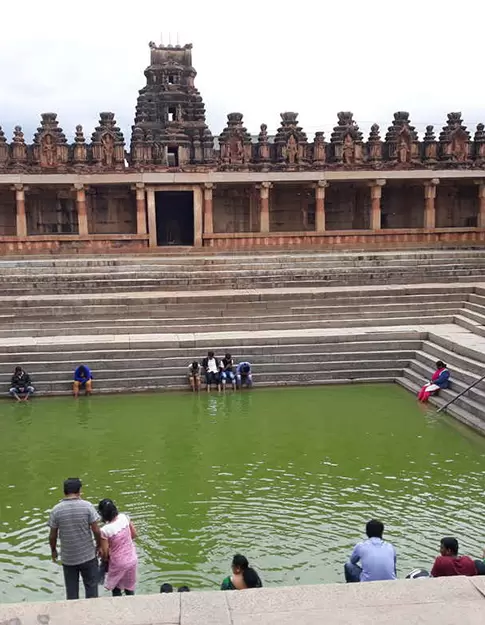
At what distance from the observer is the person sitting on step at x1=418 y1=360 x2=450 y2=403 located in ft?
42.5

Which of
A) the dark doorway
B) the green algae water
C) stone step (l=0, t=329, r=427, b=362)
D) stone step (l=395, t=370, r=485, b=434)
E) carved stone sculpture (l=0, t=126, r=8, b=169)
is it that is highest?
carved stone sculpture (l=0, t=126, r=8, b=169)

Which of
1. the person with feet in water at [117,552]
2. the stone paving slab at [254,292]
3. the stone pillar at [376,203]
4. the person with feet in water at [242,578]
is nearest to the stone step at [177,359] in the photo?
the stone paving slab at [254,292]

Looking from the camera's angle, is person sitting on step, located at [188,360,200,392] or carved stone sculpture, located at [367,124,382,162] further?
carved stone sculpture, located at [367,124,382,162]


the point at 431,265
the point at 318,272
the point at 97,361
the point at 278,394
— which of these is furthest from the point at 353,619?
the point at 431,265

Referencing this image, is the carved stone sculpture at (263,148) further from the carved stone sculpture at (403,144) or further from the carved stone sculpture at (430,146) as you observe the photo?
the carved stone sculpture at (430,146)

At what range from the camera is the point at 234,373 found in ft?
46.9

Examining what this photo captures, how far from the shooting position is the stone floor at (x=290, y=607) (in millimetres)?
4551

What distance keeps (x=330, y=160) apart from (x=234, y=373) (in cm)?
1736

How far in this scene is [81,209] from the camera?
27.8 meters

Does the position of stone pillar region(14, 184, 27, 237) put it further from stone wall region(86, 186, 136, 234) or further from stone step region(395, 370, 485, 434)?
stone step region(395, 370, 485, 434)

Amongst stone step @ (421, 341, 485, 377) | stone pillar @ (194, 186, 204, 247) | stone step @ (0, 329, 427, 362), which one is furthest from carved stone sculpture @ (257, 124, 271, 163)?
stone step @ (421, 341, 485, 377)

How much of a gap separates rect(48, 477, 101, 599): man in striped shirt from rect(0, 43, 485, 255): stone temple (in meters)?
22.9

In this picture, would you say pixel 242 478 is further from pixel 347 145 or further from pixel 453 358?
pixel 347 145

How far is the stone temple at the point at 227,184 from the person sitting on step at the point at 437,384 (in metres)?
15.6
